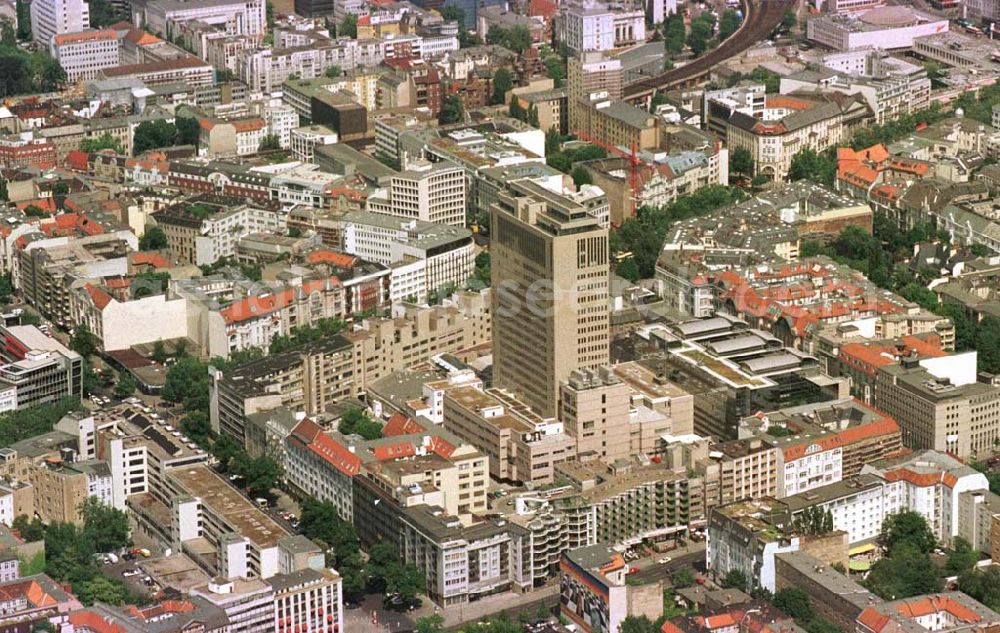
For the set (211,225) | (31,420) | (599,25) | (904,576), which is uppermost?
(599,25)

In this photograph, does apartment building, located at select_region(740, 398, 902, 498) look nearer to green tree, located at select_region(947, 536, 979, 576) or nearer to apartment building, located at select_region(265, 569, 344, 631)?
green tree, located at select_region(947, 536, 979, 576)

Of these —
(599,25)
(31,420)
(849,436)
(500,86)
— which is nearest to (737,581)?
(849,436)

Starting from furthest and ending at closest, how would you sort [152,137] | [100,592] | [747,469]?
[152,137], [747,469], [100,592]

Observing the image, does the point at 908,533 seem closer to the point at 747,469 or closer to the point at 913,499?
the point at 913,499

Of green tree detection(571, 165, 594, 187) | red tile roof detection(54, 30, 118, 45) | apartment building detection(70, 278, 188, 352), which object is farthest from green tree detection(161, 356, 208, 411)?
red tile roof detection(54, 30, 118, 45)

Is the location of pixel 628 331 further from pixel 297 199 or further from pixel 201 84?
pixel 201 84

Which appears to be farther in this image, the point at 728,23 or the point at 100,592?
the point at 728,23
